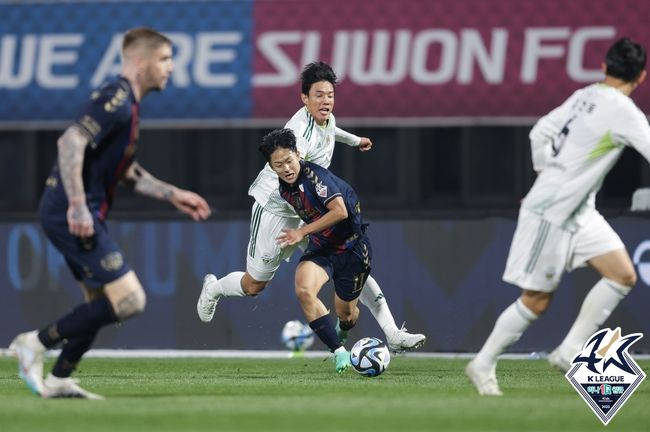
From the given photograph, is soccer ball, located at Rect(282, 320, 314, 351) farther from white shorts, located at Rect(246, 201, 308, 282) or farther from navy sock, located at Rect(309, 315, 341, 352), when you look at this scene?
navy sock, located at Rect(309, 315, 341, 352)

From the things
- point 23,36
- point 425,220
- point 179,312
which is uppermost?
point 23,36

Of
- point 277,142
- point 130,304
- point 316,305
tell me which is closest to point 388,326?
point 316,305

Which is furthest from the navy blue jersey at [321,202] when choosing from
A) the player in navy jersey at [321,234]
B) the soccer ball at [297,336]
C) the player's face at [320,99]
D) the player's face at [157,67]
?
the soccer ball at [297,336]

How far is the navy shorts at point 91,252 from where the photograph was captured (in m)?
8.22

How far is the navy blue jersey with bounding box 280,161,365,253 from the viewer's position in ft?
35.6

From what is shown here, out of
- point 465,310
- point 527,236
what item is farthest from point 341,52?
point 527,236

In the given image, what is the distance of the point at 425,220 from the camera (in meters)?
14.3

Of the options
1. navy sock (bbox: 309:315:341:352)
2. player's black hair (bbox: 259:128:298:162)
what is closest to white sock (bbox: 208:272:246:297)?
navy sock (bbox: 309:315:341:352)

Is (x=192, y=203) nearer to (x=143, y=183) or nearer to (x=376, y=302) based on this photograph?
(x=143, y=183)

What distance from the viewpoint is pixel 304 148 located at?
37.5 ft

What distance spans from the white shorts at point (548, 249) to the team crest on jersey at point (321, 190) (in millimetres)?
2137

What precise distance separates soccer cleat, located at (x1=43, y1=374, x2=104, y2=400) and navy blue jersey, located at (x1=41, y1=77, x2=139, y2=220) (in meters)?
0.90

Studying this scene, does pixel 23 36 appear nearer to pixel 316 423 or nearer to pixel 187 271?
pixel 187 271

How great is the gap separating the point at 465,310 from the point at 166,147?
3201mm
